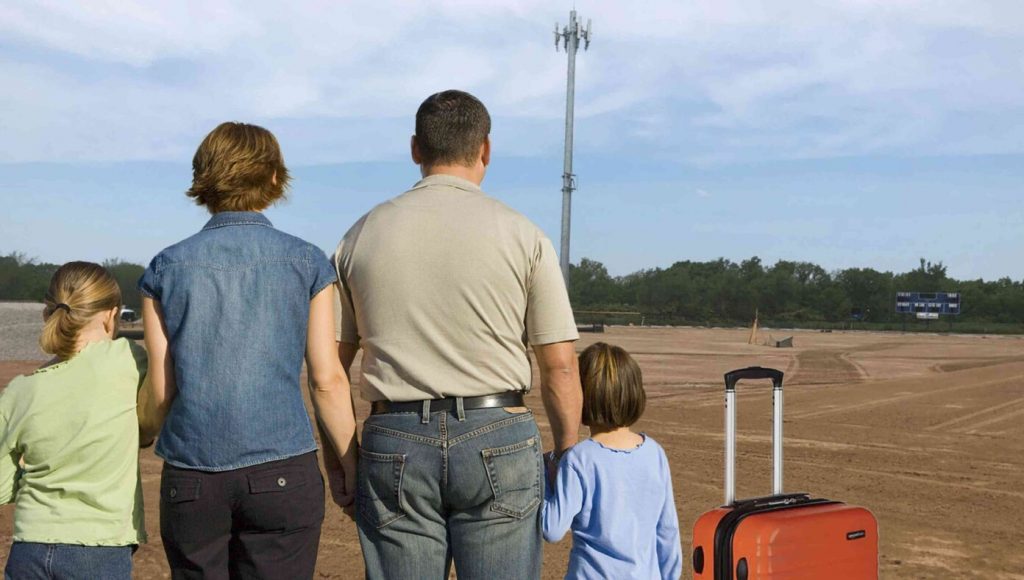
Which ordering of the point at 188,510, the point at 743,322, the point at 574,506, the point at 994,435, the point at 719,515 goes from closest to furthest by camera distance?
the point at 188,510
the point at 574,506
the point at 719,515
the point at 994,435
the point at 743,322

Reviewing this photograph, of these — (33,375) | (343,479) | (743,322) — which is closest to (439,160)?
(343,479)

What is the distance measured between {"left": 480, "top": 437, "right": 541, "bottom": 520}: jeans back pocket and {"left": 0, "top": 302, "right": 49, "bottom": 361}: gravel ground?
21475mm

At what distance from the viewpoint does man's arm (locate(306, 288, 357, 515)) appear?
2.46 meters

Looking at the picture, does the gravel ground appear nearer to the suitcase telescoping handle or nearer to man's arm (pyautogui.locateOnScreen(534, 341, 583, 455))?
the suitcase telescoping handle

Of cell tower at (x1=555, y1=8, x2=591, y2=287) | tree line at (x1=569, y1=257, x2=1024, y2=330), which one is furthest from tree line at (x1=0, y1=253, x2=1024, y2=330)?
cell tower at (x1=555, y1=8, x2=591, y2=287)

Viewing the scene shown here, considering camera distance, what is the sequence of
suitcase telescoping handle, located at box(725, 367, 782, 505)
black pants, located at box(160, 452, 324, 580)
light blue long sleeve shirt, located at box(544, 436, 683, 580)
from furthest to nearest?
suitcase telescoping handle, located at box(725, 367, 782, 505) < light blue long sleeve shirt, located at box(544, 436, 683, 580) < black pants, located at box(160, 452, 324, 580)

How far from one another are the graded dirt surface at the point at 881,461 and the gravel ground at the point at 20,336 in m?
2.79

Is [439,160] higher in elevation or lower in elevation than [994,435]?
higher

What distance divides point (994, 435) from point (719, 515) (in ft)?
33.7

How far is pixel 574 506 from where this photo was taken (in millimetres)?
2846

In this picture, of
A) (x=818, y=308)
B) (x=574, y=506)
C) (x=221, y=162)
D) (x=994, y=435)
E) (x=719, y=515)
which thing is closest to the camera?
(x=221, y=162)

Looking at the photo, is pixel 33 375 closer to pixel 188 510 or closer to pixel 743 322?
pixel 188 510

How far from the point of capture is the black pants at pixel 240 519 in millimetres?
2350

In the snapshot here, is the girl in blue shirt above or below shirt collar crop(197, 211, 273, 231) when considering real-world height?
below
